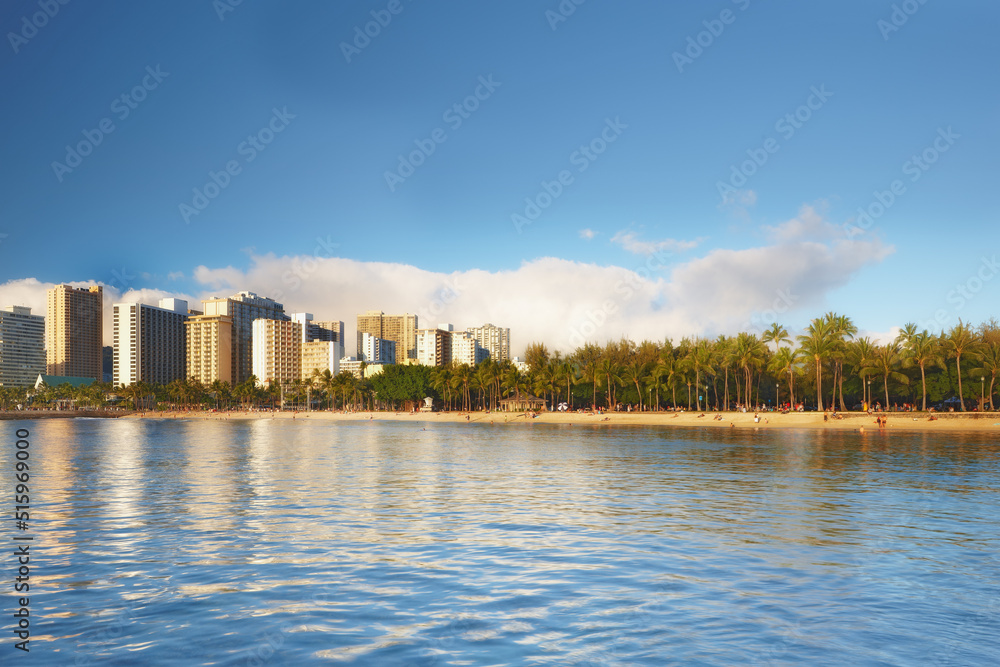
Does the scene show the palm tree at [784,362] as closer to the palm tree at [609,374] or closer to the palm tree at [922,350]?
the palm tree at [922,350]

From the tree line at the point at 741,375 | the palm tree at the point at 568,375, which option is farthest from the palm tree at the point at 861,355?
the palm tree at the point at 568,375

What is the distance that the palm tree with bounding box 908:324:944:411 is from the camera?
314 feet

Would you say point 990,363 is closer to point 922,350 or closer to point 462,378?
point 922,350

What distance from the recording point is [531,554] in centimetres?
1767

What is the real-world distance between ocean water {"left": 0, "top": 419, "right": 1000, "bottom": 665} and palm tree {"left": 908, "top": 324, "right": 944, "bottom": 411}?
6954 cm

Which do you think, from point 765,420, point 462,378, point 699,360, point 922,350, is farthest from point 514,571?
point 462,378

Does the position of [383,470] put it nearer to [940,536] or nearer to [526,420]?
[940,536]

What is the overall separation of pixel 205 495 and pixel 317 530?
10469mm

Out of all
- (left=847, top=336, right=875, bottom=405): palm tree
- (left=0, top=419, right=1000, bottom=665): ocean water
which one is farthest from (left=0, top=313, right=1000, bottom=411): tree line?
(left=0, top=419, right=1000, bottom=665): ocean water

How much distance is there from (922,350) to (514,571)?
319 feet

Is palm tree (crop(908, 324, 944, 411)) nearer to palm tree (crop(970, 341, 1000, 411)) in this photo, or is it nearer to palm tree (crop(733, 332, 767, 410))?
palm tree (crop(970, 341, 1000, 411))

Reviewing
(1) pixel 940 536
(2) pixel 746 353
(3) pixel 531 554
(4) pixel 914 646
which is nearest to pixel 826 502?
(1) pixel 940 536

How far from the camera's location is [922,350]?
9544cm

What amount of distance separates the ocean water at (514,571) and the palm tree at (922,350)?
69540mm
